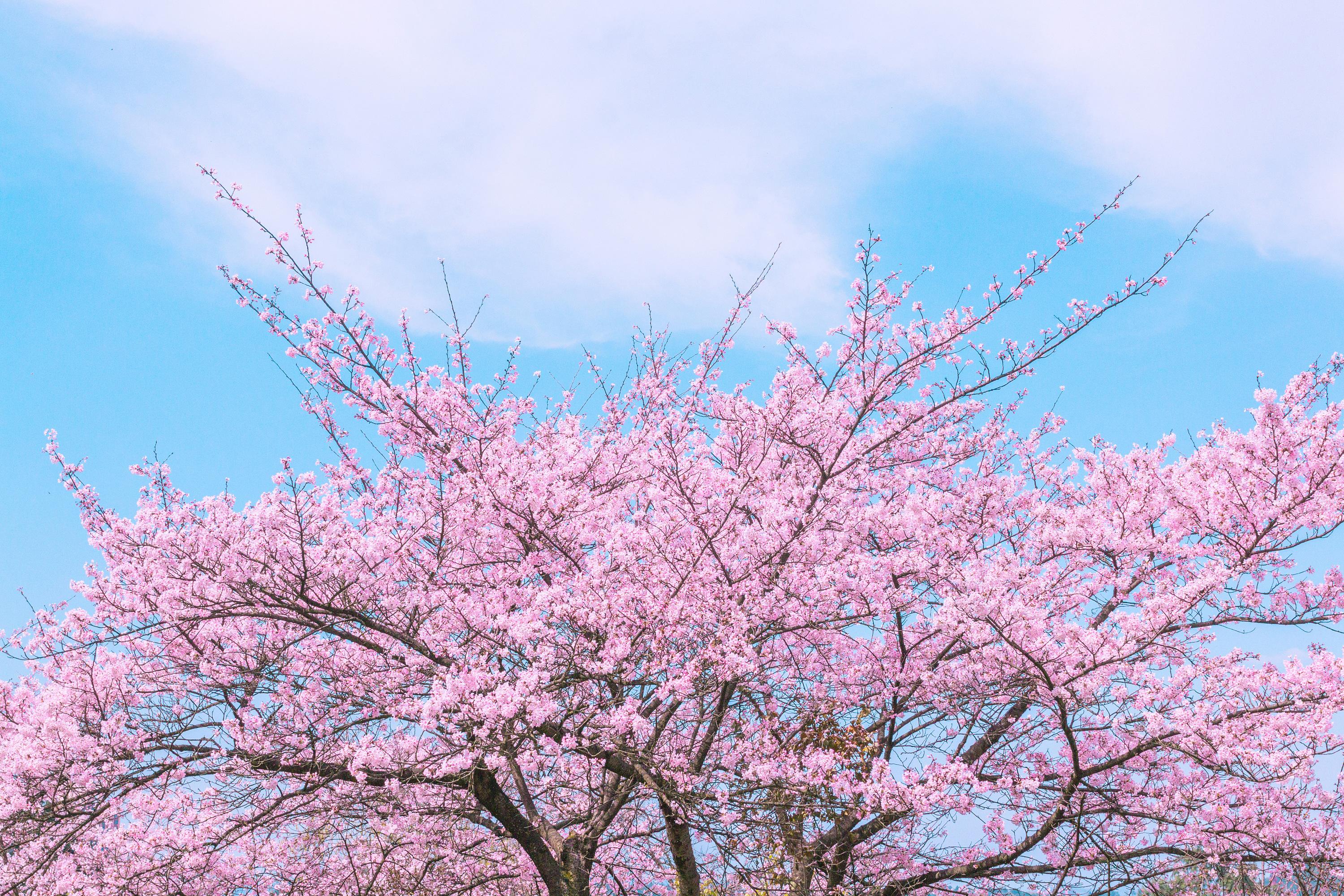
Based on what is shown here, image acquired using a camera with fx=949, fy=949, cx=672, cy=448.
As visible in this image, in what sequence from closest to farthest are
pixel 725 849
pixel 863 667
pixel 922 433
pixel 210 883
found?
pixel 725 849
pixel 210 883
pixel 863 667
pixel 922 433

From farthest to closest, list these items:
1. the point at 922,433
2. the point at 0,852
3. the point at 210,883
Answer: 1. the point at 922,433
2. the point at 210,883
3. the point at 0,852

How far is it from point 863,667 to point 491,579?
3.59 m

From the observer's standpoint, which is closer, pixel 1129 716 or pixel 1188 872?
pixel 1129 716

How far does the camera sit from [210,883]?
27.7 feet

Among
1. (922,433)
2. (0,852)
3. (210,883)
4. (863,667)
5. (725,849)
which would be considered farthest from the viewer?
(922,433)

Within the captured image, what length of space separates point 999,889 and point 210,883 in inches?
282

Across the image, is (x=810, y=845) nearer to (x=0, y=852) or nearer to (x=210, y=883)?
(x=210, y=883)

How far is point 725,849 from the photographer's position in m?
7.30

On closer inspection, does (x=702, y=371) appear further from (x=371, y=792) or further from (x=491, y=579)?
(x=371, y=792)

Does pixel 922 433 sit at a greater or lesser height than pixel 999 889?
greater

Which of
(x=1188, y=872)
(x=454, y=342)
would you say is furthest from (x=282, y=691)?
(x=1188, y=872)

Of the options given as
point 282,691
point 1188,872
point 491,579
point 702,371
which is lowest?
point 1188,872

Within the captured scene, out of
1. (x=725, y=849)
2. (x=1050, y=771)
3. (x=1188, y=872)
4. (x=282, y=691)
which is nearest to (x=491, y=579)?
(x=282, y=691)

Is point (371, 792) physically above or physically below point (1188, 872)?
above
